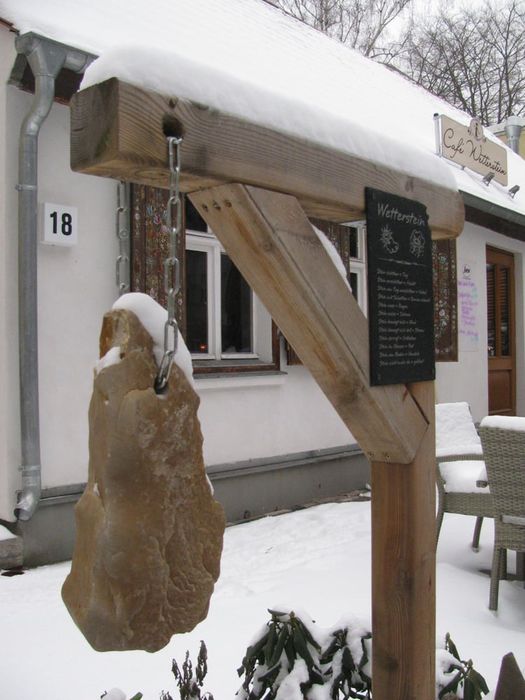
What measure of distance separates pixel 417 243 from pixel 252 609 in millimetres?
2151

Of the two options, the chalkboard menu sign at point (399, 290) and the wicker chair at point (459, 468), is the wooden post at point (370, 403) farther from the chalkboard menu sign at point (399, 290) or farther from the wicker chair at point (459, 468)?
the wicker chair at point (459, 468)

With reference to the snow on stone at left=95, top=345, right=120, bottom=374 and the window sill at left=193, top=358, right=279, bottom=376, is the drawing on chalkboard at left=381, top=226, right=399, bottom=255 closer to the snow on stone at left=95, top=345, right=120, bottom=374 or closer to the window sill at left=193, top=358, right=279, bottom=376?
the snow on stone at left=95, top=345, right=120, bottom=374

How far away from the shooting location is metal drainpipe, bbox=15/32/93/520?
4.07m

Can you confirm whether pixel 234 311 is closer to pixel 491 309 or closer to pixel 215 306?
pixel 215 306

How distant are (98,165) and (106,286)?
3490 millimetres

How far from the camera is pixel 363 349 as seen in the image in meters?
1.77

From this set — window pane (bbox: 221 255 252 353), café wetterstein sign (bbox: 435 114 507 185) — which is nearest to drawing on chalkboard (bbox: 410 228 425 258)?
window pane (bbox: 221 255 252 353)

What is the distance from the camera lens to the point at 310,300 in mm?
1604

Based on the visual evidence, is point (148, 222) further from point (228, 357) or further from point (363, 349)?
point (363, 349)

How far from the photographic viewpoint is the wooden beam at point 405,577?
1913mm

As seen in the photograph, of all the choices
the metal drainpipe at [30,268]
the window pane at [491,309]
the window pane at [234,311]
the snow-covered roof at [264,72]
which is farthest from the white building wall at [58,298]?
the window pane at [491,309]

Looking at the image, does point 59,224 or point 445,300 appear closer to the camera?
point 59,224

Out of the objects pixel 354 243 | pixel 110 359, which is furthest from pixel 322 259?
pixel 354 243

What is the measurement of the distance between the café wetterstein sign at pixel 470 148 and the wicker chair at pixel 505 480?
5602 millimetres
